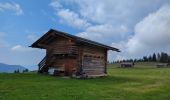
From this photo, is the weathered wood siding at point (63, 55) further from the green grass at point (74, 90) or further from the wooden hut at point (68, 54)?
the green grass at point (74, 90)

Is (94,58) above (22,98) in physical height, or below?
above

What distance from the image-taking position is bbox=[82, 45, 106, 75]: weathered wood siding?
3593 cm

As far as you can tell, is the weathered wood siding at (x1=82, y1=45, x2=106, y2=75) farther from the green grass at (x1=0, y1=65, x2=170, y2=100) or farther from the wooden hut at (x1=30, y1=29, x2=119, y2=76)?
the green grass at (x1=0, y1=65, x2=170, y2=100)

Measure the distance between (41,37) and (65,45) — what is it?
3.90 meters

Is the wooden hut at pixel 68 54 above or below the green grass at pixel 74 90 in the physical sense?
above

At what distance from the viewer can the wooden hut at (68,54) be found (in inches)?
1364

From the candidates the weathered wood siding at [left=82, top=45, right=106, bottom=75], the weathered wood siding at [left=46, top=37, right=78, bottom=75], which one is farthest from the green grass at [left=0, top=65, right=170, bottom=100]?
the weathered wood siding at [left=82, top=45, right=106, bottom=75]

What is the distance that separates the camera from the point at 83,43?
3478cm

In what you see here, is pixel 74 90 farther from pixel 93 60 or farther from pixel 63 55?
pixel 93 60

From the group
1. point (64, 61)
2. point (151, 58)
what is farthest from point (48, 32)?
point (151, 58)

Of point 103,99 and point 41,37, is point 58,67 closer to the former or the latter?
point 41,37

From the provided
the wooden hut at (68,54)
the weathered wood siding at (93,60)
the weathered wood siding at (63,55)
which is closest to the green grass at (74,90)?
the wooden hut at (68,54)

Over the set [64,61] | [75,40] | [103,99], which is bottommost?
[103,99]

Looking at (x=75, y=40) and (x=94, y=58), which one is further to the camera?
(x=94, y=58)
